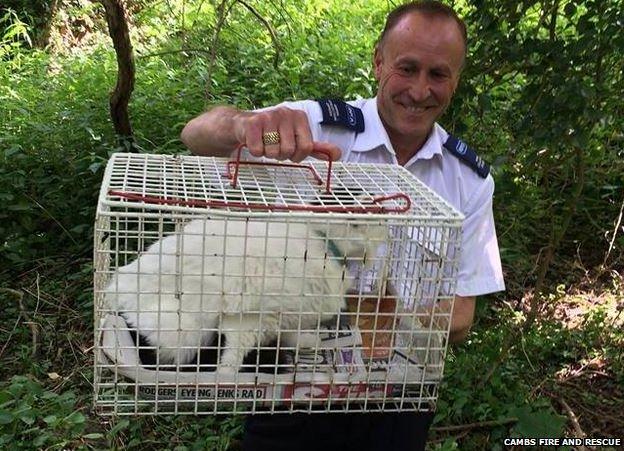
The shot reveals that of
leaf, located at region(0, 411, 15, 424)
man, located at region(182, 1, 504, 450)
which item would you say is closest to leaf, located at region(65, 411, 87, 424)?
leaf, located at region(0, 411, 15, 424)

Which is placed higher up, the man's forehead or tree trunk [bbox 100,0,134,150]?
the man's forehead

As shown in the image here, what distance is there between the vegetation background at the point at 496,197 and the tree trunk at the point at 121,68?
9 centimetres

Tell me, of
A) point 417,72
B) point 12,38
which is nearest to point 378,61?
point 417,72

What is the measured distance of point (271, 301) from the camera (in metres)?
0.97

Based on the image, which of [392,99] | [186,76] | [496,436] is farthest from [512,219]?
[186,76]

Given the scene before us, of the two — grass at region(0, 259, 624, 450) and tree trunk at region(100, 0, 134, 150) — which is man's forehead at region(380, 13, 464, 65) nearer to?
grass at region(0, 259, 624, 450)

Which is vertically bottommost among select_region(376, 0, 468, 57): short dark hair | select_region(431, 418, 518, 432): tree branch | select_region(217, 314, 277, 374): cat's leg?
select_region(431, 418, 518, 432): tree branch

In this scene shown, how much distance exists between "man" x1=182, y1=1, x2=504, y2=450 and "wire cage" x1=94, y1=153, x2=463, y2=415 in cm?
39

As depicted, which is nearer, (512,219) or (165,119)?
(512,219)

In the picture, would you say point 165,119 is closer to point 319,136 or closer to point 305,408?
point 319,136

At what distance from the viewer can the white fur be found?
0.94 meters

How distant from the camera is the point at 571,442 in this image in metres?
2.09

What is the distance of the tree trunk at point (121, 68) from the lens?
267 centimetres

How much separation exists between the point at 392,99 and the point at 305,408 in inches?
32.1
